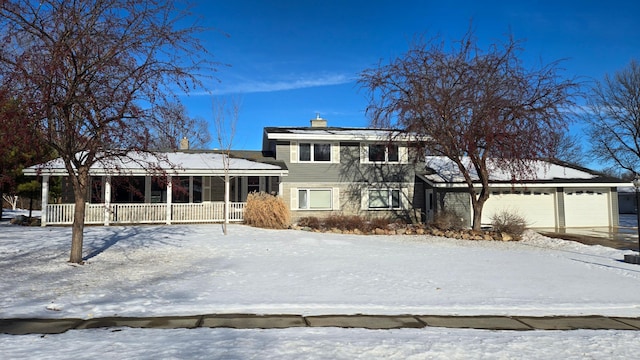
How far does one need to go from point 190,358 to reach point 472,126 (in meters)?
14.9

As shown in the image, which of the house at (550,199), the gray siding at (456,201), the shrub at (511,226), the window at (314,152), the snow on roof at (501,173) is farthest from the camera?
the window at (314,152)

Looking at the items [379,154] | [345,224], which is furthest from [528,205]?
[345,224]

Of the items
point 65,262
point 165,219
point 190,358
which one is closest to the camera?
point 190,358

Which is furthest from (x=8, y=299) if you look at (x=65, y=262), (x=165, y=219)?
(x=165, y=219)

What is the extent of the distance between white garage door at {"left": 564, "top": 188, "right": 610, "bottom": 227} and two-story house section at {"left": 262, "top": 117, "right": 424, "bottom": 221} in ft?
26.5

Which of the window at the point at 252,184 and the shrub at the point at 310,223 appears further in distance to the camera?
the window at the point at 252,184

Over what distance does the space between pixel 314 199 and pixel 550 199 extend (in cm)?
1306

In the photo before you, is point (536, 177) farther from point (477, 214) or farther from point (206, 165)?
point (206, 165)

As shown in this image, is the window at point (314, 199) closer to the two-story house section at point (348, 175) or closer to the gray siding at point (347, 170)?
the two-story house section at point (348, 175)

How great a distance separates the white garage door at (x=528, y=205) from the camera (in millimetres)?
22281

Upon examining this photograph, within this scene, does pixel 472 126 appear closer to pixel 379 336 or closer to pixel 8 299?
pixel 379 336

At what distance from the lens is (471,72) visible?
1717cm

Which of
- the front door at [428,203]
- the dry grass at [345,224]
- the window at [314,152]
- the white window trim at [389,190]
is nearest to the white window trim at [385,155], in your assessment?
the white window trim at [389,190]

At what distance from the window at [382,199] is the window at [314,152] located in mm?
3172
